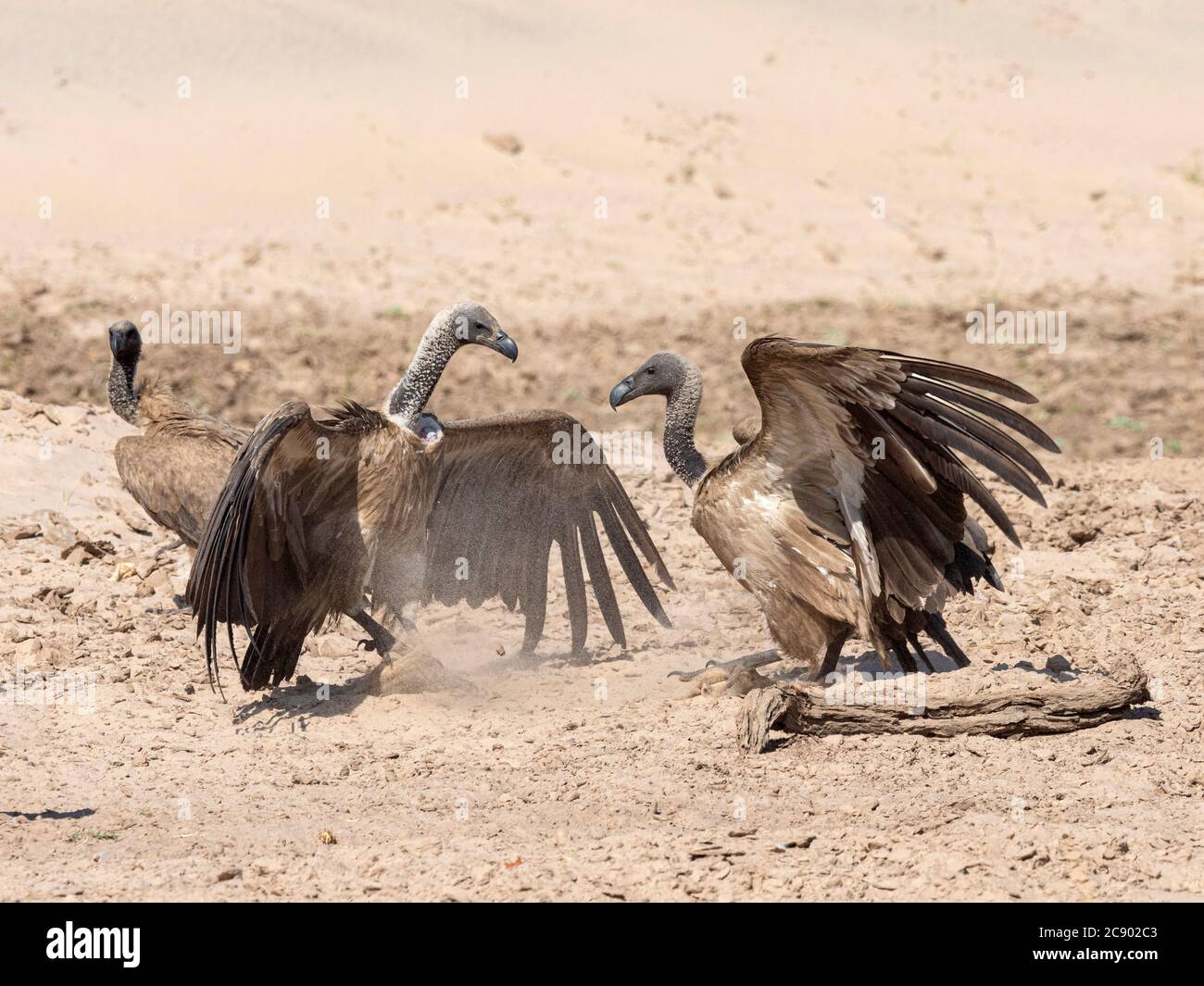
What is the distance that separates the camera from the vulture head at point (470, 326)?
7.59 metres

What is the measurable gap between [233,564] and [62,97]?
637 inches

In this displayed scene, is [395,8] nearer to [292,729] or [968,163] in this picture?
[968,163]

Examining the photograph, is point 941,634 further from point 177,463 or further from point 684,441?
point 177,463

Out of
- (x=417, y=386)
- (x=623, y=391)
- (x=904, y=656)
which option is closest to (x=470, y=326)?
(x=417, y=386)

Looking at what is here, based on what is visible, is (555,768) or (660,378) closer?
(555,768)

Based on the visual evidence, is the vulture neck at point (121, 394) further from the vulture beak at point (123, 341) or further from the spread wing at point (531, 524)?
the spread wing at point (531, 524)

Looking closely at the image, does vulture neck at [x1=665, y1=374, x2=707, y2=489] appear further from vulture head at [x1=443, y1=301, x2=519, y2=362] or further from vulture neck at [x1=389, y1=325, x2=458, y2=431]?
vulture neck at [x1=389, y1=325, x2=458, y2=431]

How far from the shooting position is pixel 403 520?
7266 millimetres

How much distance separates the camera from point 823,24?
27.4m

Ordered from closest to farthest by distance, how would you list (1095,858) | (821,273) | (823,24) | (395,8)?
(1095,858) < (821,273) < (395,8) < (823,24)

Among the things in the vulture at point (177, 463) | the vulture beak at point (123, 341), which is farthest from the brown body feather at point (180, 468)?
the vulture beak at point (123, 341)

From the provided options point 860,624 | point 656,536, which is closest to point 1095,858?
point 860,624

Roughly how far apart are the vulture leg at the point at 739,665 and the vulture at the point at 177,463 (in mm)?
2548

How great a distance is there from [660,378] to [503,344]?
993mm
